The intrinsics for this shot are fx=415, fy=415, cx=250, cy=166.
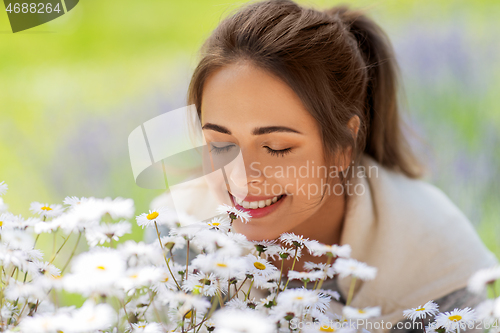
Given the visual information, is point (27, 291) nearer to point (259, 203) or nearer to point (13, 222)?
point (13, 222)

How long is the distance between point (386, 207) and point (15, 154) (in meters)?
1.35

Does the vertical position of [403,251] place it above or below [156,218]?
below

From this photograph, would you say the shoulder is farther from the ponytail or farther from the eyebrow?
the eyebrow

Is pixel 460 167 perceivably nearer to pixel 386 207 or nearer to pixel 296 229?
pixel 386 207

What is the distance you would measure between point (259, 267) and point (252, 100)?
1.06 feet

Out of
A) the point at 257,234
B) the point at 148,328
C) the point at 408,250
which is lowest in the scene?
the point at 408,250

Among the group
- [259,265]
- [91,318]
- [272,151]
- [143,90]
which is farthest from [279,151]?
[143,90]

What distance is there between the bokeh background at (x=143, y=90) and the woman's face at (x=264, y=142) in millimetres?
685

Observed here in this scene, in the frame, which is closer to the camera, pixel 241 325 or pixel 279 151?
pixel 241 325

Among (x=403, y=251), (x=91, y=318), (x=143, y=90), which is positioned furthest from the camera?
(x=143, y=90)

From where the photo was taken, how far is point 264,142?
74 centimetres

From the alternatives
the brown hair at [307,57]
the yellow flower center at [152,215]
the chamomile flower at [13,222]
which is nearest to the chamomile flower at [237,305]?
the yellow flower center at [152,215]

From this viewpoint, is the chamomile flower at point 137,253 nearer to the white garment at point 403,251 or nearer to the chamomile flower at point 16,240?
the chamomile flower at point 16,240

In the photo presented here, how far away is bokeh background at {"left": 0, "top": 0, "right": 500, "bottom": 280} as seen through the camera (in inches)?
60.6
